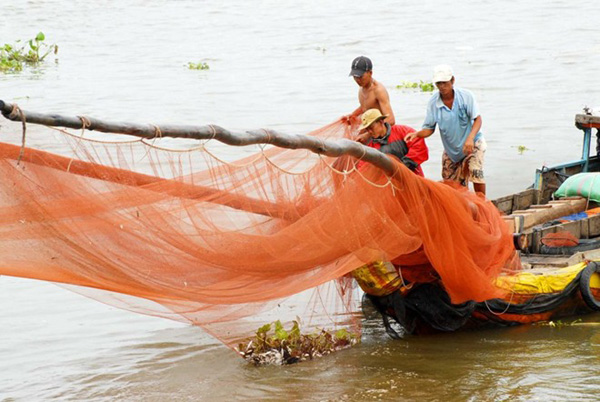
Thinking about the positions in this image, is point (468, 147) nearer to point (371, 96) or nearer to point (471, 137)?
point (471, 137)

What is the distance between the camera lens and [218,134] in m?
5.61

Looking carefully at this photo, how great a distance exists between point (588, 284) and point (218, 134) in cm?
390

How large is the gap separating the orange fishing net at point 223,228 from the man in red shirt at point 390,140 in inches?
17.8

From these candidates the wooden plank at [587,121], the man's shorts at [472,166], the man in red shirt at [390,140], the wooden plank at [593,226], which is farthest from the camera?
the wooden plank at [587,121]

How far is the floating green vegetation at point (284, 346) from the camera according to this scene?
7.16m

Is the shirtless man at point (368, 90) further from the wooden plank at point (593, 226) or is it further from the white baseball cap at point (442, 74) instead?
the wooden plank at point (593, 226)

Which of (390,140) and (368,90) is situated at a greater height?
(368,90)

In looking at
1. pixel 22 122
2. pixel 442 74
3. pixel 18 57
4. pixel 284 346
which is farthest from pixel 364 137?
pixel 18 57

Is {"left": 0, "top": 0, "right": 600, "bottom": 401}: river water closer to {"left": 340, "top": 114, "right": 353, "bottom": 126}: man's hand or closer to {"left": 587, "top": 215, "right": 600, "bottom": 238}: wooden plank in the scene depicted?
{"left": 587, "top": 215, "right": 600, "bottom": 238}: wooden plank

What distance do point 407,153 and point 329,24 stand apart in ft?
68.6

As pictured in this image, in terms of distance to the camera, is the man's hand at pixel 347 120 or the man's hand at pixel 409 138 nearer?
the man's hand at pixel 409 138

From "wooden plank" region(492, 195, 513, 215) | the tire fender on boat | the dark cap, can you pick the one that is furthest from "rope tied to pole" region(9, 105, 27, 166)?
"wooden plank" region(492, 195, 513, 215)

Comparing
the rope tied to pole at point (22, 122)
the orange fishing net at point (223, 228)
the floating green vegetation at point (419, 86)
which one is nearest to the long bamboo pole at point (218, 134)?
the rope tied to pole at point (22, 122)

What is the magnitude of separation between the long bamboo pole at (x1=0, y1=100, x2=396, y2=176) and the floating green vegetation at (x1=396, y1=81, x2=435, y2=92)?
12632 mm
